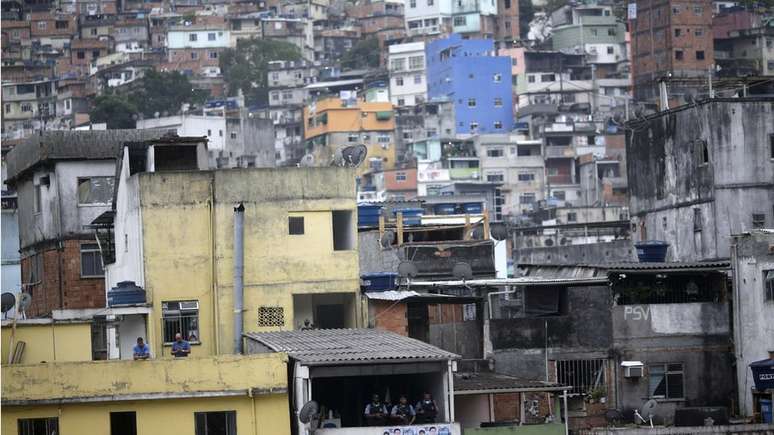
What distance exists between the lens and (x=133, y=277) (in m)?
37.9

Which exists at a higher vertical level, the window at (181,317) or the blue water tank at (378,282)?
the blue water tank at (378,282)

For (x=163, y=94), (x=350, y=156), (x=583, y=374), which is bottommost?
(x=583, y=374)

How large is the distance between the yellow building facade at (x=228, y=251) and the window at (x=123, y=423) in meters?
4.25

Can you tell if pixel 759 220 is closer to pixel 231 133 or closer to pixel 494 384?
pixel 494 384

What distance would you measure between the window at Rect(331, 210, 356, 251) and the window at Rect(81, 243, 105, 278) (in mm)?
8220

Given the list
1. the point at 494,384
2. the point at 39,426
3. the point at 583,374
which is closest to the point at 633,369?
the point at 583,374

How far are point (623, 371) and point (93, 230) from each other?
1370cm

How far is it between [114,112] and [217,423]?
295 ft

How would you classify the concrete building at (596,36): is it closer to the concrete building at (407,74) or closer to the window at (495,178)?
the concrete building at (407,74)

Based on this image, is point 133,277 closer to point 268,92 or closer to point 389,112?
point 389,112

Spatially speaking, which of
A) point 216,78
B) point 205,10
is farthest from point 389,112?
point 205,10

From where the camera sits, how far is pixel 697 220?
1933 inches

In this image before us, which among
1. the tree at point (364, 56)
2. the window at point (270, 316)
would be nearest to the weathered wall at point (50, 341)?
the window at point (270, 316)

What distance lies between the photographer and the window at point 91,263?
43.8 metres
